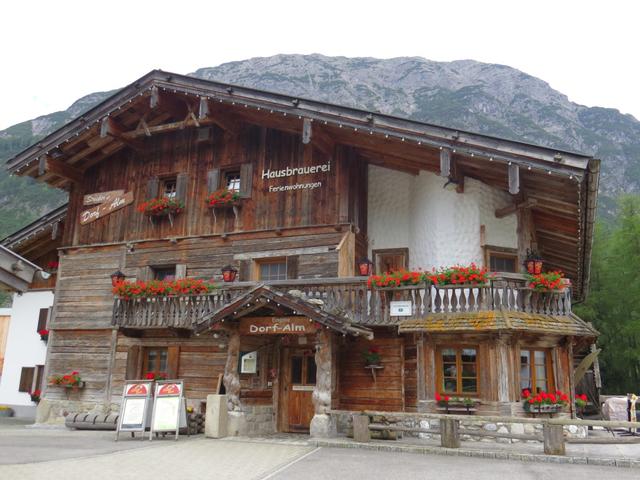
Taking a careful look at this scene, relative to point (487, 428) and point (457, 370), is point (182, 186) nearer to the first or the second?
point (457, 370)

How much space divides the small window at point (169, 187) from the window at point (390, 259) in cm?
704

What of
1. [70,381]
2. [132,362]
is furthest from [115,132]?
[70,381]

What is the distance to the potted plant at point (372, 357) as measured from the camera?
14.1 meters

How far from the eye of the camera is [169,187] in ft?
62.1

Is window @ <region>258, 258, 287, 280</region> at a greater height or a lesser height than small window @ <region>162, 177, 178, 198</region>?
lesser

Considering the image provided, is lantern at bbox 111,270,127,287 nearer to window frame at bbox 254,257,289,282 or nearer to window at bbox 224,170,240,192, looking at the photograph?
window frame at bbox 254,257,289,282

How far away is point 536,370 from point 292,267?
6.84m

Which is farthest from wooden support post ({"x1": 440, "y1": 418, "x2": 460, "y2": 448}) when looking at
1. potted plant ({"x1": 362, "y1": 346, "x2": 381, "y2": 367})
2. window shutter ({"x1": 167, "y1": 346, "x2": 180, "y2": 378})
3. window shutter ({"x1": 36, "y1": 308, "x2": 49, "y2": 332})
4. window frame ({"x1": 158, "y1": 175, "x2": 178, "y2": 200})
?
window shutter ({"x1": 36, "y1": 308, "x2": 49, "y2": 332})

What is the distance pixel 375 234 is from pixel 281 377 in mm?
4992

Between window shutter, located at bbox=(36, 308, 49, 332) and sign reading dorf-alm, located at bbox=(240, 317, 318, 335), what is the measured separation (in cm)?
1261

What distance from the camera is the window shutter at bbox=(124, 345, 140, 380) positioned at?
17031 millimetres

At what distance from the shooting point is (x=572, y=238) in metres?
17.6

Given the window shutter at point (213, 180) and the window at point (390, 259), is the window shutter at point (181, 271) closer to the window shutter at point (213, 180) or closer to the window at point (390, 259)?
the window shutter at point (213, 180)

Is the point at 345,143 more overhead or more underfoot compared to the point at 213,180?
more overhead
